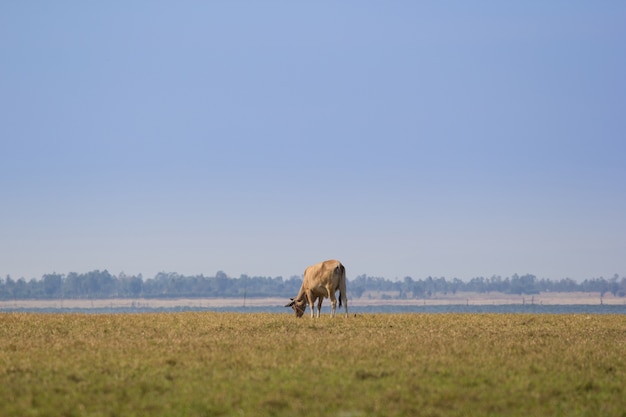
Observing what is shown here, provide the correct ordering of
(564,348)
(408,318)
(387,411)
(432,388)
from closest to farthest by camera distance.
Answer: (387,411) < (432,388) < (564,348) < (408,318)

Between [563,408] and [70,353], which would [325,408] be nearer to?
[563,408]

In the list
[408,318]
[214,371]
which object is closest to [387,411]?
[214,371]

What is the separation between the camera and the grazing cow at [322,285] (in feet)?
141

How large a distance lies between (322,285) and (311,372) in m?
22.5

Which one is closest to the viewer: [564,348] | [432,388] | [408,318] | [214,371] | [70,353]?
[432,388]

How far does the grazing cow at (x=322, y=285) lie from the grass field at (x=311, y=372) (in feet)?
30.5

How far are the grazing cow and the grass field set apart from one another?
9.29m

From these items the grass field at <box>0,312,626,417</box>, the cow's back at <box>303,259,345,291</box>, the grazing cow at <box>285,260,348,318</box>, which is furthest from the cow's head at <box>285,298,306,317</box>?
the grass field at <box>0,312,626,417</box>

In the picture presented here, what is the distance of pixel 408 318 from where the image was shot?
40.0 m

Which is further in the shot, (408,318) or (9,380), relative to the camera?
(408,318)

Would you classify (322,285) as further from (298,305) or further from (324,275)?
(298,305)

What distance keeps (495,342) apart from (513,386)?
8.61 m

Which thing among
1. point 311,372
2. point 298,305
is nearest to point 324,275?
point 298,305

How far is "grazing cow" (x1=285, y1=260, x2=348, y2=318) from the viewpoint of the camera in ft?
141
